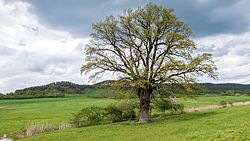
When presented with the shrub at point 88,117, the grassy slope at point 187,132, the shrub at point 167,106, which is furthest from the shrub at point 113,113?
the grassy slope at point 187,132

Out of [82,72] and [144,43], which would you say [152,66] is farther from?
[82,72]

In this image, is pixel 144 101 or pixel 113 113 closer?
pixel 144 101

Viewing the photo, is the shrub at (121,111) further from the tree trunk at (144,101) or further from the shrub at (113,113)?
the tree trunk at (144,101)

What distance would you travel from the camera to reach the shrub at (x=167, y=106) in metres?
45.5

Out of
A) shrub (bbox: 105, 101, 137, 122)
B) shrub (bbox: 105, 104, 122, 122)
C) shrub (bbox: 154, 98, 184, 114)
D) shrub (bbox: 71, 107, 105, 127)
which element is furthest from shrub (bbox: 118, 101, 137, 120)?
shrub (bbox: 154, 98, 184, 114)

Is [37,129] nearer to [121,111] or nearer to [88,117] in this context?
[88,117]

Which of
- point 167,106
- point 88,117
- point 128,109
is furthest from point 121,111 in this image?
point 167,106

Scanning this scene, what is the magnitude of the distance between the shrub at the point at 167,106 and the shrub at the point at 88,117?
854 cm

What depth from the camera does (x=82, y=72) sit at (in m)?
42.0

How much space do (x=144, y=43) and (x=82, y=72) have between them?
9.47 m

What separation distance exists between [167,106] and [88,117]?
12.5 meters

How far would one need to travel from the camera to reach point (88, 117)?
148ft

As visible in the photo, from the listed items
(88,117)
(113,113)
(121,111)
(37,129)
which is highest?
(121,111)

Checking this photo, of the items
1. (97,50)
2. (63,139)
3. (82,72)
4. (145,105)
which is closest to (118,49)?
(97,50)
